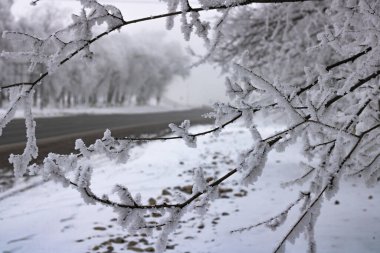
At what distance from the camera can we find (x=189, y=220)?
525 cm

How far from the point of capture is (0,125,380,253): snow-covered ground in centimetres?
427

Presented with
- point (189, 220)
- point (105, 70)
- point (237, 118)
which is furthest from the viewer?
point (105, 70)

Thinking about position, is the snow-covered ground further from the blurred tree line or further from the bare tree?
the blurred tree line

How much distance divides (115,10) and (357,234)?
3.78 meters

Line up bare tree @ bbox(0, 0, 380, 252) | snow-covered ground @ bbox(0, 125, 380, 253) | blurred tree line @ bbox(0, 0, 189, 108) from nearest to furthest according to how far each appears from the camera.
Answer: bare tree @ bbox(0, 0, 380, 252), snow-covered ground @ bbox(0, 125, 380, 253), blurred tree line @ bbox(0, 0, 189, 108)

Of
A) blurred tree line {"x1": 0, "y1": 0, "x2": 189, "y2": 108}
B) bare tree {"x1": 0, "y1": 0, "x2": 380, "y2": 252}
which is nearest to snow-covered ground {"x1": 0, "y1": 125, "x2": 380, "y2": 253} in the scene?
bare tree {"x1": 0, "y1": 0, "x2": 380, "y2": 252}

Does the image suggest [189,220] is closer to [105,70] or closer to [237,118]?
[237,118]

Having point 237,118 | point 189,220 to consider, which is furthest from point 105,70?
point 237,118

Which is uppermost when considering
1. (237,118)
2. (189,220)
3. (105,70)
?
(105,70)

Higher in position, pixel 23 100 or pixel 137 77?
pixel 137 77

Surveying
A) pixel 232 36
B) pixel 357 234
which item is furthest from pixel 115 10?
pixel 232 36

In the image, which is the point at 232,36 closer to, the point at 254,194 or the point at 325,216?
the point at 254,194

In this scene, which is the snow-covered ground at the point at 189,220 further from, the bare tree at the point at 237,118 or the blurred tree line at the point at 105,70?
the blurred tree line at the point at 105,70

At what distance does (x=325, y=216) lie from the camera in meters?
4.98
